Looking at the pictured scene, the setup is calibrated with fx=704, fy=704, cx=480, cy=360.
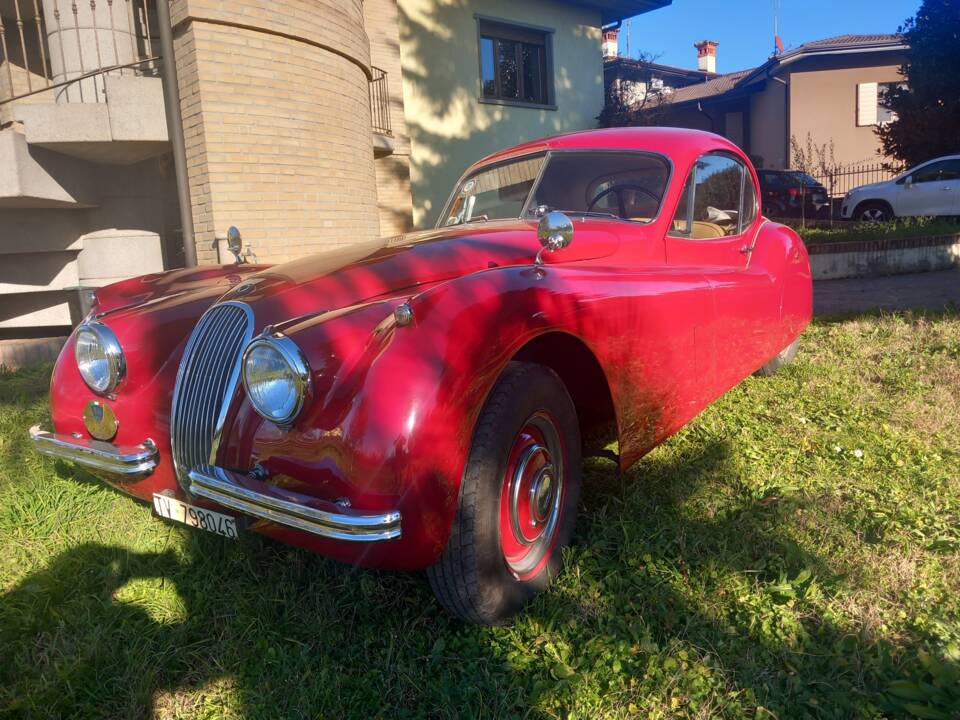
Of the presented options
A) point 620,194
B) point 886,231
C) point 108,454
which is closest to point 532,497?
point 108,454

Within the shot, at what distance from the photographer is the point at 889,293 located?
7766 mm

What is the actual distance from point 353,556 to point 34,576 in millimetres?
1409

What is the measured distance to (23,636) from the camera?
7.31 ft

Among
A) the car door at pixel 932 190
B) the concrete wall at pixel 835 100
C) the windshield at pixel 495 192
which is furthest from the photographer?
the concrete wall at pixel 835 100

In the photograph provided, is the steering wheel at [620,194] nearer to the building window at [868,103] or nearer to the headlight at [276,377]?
the headlight at [276,377]

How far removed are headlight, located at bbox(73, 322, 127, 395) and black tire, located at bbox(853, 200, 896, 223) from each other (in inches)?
545

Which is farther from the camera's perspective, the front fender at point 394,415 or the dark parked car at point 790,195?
the dark parked car at point 790,195

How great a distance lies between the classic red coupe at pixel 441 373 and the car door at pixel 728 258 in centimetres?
2

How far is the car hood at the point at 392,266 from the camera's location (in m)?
2.37

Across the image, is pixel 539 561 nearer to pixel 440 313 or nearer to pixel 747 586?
pixel 747 586

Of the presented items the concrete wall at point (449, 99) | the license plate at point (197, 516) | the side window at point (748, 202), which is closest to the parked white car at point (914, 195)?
the concrete wall at point (449, 99)

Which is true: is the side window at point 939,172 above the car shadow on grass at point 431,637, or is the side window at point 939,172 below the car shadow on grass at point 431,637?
above

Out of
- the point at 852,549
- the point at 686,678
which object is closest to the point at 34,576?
the point at 686,678

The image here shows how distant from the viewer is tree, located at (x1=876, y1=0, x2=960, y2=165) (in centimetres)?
1398
